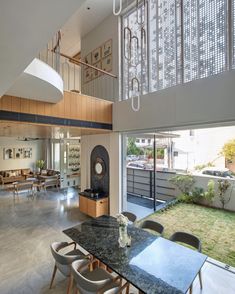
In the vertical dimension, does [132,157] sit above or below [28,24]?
below

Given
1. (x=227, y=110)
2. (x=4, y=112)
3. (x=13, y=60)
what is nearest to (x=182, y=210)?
(x=227, y=110)

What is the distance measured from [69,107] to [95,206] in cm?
289

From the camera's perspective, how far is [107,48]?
6059 mm

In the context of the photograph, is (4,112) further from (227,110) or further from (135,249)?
(227,110)

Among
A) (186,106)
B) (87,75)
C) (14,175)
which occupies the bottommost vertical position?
(14,175)

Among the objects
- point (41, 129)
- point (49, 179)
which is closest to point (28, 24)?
point (41, 129)

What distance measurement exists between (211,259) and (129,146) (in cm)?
321

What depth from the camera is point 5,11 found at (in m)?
0.86

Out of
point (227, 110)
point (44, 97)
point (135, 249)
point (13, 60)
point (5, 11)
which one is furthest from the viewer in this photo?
point (44, 97)

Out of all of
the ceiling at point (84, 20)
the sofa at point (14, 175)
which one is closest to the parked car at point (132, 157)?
the ceiling at point (84, 20)

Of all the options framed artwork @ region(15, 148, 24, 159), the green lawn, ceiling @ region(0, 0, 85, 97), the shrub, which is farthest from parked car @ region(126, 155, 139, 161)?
framed artwork @ region(15, 148, 24, 159)

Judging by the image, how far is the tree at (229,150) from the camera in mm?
4806

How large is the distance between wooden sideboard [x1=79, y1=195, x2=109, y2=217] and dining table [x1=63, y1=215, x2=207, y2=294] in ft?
7.40

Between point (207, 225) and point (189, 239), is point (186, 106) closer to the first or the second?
point (189, 239)
